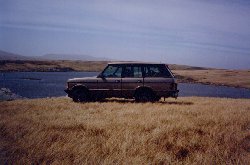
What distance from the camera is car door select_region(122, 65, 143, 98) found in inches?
591

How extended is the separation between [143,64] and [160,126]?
6952 mm

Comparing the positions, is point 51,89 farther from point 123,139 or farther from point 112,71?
point 123,139

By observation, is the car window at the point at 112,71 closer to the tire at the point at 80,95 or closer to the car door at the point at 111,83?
the car door at the point at 111,83

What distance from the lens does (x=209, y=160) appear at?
598cm

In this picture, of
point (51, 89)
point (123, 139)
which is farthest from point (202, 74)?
point (123, 139)

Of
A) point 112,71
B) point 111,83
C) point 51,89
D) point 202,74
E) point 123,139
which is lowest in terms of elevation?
point 202,74

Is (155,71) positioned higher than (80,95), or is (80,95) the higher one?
(155,71)

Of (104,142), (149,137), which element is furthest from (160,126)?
(104,142)

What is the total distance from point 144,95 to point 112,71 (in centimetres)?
186

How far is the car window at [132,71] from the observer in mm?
15148

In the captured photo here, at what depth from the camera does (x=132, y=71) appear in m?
15.1

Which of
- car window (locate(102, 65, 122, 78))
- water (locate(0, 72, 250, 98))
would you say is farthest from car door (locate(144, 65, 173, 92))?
water (locate(0, 72, 250, 98))

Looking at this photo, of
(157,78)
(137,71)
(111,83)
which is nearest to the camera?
(157,78)

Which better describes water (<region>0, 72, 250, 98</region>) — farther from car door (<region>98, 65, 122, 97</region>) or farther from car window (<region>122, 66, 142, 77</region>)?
car window (<region>122, 66, 142, 77</region>)
